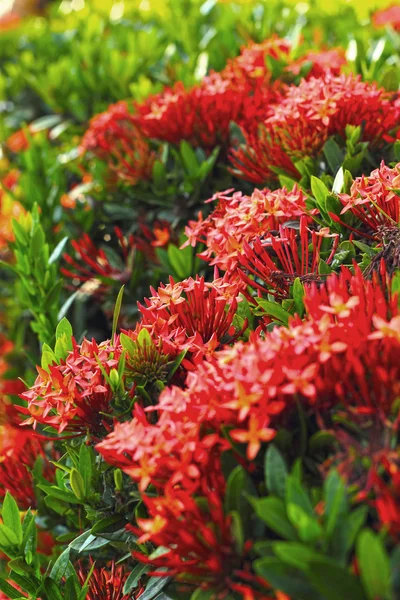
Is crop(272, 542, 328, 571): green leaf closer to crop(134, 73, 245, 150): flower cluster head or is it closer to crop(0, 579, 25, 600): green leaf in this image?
crop(0, 579, 25, 600): green leaf

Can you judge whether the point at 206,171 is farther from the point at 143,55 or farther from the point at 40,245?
the point at 143,55

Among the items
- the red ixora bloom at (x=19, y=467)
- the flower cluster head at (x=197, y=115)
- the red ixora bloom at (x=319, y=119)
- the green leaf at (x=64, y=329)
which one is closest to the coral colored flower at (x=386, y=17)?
the flower cluster head at (x=197, y=115)

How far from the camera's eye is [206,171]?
2.20 m

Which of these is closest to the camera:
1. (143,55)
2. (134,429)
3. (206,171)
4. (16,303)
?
(134,429)

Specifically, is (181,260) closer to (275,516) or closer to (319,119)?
(319,119)

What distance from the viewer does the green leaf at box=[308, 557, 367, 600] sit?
2.84ft

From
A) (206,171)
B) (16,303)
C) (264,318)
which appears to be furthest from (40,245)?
(264,318)

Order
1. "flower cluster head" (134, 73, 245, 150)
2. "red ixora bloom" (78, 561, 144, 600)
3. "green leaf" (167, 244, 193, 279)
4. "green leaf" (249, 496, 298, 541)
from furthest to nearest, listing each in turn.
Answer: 1. "flower cluster head" (134, 73, 245, 150)
2. "green leaf" (167, 244, 193, 279)
3. "red ixora bloom" (78, 561, 144, 600)
4. "green leaf" (249, 496, 298, 541)

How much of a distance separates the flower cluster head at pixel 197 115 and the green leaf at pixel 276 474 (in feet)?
4.75

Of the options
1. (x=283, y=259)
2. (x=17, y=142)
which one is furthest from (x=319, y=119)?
(x=17, y=142)

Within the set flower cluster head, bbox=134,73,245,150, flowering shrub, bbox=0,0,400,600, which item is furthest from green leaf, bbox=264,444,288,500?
flower cluster head, bbox=134,73,245,150

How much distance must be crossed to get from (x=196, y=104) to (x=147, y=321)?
1032 mm

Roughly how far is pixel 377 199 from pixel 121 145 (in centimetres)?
139

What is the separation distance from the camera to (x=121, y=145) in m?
2.62
